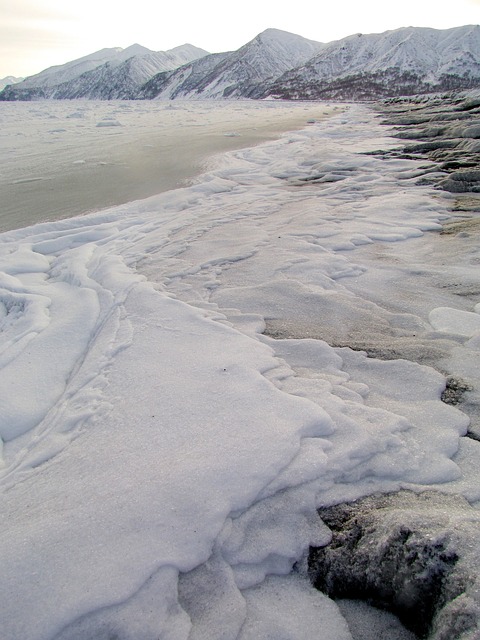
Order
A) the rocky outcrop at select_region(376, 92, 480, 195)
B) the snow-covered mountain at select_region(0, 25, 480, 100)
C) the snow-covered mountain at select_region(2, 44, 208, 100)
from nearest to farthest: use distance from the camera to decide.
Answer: the rocky outcrop at select_region(376, 92, 480, 195) → the snow-covered mountain at select_region(0, 25, 480, 100) → the snow-covered mountain at select_region(2, 44, 208, 100)

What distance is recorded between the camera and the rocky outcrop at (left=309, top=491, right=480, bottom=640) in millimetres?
1089

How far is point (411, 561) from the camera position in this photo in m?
1.21

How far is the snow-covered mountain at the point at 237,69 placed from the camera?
87.2 m

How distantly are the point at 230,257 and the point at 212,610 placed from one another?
3169 mm

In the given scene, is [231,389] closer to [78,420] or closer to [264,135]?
[78,420]

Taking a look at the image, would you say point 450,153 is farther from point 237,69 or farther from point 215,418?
point 237,69

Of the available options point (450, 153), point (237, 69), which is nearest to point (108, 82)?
point (237, 69)

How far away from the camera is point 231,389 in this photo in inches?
80.8

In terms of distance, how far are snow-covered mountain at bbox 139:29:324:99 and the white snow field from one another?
86505mm

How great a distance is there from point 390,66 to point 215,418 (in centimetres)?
8900

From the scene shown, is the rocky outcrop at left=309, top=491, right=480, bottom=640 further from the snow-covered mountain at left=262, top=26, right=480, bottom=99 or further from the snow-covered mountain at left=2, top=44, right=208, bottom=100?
the snow-covered mountain at left=2, top=44, right=208, bottom=100

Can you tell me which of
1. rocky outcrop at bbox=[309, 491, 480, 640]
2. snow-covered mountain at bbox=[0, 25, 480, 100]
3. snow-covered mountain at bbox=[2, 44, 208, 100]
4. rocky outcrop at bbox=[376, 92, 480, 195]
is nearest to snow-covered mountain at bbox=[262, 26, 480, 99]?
snow-covered mountain at bbox=[0, 25, 480, 100]

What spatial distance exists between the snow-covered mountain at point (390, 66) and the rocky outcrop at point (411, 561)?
2554 inches

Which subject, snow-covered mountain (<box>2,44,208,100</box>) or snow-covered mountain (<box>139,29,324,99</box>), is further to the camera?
snow-covered mountain (<box>2,44,208,100</box>)
